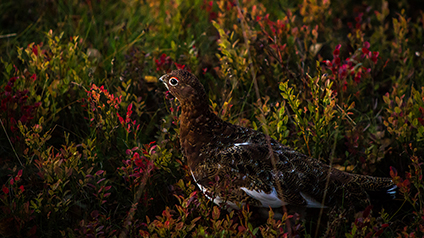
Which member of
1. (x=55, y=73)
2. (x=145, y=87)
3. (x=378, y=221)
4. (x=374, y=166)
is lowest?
(x=374, y=166)

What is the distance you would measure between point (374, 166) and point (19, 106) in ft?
9.78

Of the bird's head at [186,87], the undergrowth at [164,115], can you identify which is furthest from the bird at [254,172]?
the undergrowth at [164,115]

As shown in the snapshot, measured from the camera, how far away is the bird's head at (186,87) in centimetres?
282

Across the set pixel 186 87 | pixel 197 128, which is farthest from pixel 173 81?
Answer: pixel 197 128

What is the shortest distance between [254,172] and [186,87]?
31.3 inches

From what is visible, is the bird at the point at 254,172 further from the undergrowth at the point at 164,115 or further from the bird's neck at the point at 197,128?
the undergrowth at the point at 164,115

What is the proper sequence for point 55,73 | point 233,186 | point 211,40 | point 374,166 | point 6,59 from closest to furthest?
point 233,186
point 374,166
point 55,73
point 6,59
point 211,40

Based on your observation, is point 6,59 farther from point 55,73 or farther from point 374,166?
point 374,166

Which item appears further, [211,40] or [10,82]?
[211,40]

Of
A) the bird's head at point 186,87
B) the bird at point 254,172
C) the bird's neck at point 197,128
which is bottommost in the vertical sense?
the bird at point 254,172

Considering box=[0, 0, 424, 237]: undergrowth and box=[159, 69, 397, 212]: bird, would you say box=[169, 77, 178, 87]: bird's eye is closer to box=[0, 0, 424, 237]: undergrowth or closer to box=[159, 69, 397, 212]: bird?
box=[159, 69, 397, 212]: bird

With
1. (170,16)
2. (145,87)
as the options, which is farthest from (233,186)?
Answer: (170,16)

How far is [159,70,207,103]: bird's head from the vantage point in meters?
2.82

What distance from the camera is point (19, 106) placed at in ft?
10.6
